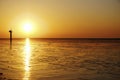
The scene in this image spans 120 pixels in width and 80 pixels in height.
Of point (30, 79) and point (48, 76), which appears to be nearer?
point (30, 79)

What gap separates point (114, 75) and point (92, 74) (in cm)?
262

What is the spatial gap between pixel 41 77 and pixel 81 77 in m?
4.48

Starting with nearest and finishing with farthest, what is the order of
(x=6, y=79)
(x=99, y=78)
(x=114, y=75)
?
(x=6, y=79) < (x=99, y=78) < (x=114, y=75)

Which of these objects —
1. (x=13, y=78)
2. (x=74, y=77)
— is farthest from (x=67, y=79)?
(x=13, y=78)

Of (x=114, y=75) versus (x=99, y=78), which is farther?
(x=114, y=75)

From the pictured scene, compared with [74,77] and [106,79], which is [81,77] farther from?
[106,79]

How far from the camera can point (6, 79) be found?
2889cm

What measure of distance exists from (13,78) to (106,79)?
10.1m

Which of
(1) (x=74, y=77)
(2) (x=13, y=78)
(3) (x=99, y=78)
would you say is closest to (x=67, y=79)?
(1) (x=74, y=77)

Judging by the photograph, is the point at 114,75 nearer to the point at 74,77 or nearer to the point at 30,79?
the point at 74,77

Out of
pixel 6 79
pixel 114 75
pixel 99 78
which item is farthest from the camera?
pixel 114 75

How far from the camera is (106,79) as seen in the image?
3017cm

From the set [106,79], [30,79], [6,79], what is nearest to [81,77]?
[106,79]

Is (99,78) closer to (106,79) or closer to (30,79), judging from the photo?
(106,79)
